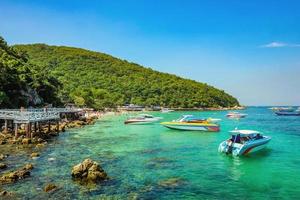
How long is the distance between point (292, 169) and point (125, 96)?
167230mm

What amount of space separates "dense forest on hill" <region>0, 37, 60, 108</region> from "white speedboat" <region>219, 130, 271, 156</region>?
34626 millimetres

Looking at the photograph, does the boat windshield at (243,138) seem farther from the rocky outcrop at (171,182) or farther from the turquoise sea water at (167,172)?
the rocky outcrop at (171,182)

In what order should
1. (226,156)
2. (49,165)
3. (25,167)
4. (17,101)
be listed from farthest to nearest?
(17,101)
(226,156)
(49,165)
(25,167)

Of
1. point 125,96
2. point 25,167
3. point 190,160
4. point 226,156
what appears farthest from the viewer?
point 125,96

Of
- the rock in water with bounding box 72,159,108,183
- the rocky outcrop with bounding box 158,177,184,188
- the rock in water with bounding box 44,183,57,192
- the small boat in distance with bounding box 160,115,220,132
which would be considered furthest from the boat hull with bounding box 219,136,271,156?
the small boat in distance with bounding box 160,115,220,132

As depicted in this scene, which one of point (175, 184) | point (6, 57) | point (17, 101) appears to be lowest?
point (175, 184)

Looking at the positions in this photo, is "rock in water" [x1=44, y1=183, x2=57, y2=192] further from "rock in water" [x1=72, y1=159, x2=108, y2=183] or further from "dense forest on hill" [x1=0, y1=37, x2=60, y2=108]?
"dense forest on hill" [x1=0, y1=37, x2=60, y2=108]

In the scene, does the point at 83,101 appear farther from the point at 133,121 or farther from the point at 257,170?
the point at 257,170

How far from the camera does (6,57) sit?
247 feet

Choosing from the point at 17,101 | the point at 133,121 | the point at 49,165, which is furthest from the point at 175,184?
the point at 133,121

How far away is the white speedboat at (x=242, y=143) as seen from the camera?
102ft

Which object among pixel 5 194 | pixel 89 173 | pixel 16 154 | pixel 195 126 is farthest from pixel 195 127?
pixel 5 194

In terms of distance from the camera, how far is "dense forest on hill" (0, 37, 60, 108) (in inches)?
2173

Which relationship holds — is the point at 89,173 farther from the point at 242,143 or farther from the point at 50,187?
the point at 242,143
